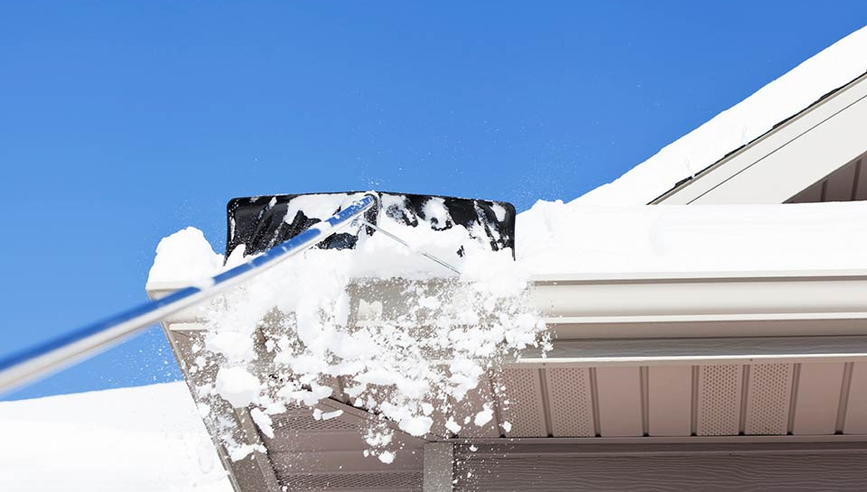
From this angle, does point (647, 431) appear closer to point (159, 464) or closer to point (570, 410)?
point (570, 410)

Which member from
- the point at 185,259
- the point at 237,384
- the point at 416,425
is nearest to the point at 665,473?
the point at 416,425

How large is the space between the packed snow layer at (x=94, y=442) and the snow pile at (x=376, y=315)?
9.39 metres

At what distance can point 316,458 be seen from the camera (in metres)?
3.05

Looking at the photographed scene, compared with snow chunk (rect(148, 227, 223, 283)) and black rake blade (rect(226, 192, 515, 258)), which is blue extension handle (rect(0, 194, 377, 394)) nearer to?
snow chunk (rect(148, 227, 223, 283))

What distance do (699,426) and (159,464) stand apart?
14.7 metres

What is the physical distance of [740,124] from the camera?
14.4 feet

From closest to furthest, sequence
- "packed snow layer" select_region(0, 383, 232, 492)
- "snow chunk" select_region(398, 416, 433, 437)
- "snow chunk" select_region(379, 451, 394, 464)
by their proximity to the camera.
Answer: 1. "snow chunk" select_region(398, 416, 433, 437)
2. "snow chunk" select_region(379, 451, 394, 464)
3. "packed snow layer" select_region(0, 383, 232, 492)

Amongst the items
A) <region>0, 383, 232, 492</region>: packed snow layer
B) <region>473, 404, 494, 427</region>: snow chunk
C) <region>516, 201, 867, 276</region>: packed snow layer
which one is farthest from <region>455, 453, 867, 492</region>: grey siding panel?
<region>0, 383, 232, 492</region>: packed snow layer

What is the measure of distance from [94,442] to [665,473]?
15.4 m

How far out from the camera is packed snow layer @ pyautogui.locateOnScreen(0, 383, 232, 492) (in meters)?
14.3

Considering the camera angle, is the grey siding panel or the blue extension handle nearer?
A: the blue extension handle

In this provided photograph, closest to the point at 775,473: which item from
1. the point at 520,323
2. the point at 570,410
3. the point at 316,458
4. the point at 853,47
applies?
the point at 570,410

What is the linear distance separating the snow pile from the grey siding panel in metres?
0.66

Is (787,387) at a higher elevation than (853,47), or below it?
below
